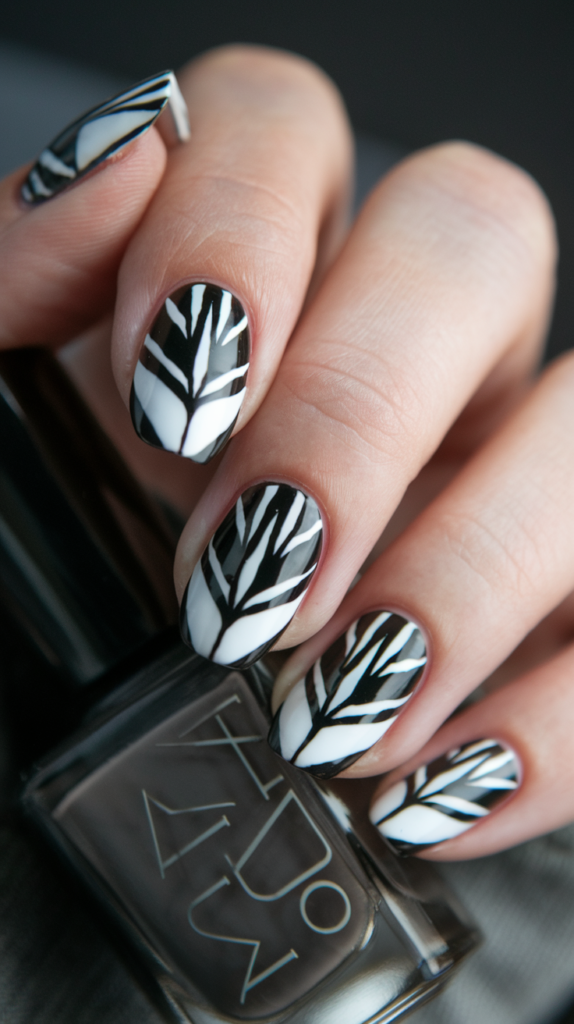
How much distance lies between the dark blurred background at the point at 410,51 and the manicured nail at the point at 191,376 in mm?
662

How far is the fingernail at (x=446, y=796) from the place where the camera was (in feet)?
1.79

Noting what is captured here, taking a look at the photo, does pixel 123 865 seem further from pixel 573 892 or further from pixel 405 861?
pixel 573 892

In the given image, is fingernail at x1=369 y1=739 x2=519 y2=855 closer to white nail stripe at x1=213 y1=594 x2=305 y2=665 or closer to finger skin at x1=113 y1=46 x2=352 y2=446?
white nail stripe at x1=213 y1=594 x2=305 y2=665

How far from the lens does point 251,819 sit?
506mm

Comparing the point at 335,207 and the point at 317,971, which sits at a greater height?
the point at 335,207

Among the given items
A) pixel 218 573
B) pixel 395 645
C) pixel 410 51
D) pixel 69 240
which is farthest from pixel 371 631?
pixel 410 51

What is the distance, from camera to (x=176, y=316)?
1.57 feet

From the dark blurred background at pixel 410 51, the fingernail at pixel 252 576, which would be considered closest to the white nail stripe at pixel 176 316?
the fingernail at pixel 252 576

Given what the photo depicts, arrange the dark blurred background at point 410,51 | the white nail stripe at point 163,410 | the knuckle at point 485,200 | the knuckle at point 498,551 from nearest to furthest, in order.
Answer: the white nail stripe at point 163,410
the knuckle at point 498,551
the knuckle at point 485,200
the dark blurred background at point 410,51

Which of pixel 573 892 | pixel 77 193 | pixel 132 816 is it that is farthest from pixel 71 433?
pixel 573 892

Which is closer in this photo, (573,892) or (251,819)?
(251,819)

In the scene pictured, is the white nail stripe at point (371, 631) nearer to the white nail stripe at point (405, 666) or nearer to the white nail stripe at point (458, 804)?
the white nail stripe at point (405, 666)

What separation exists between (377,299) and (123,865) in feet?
1.46

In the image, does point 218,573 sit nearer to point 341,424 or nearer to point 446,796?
point 341,424
